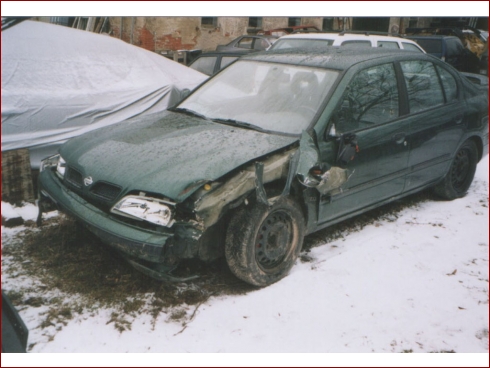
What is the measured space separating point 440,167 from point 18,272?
383cm

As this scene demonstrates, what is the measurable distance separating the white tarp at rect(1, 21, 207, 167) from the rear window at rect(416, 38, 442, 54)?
6530 millimetres

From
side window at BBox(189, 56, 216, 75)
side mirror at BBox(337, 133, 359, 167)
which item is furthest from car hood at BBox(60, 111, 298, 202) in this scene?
side window at BBox(189, 56, 216, 75)

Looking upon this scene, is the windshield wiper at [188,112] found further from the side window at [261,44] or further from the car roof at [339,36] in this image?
the side window at [261,44]

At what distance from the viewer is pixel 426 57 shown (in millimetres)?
4281

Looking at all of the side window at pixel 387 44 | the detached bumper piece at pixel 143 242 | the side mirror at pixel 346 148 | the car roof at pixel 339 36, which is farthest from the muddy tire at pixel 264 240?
the side window at pixel 387 44

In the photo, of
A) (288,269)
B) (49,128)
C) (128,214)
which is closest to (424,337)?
(288,269)

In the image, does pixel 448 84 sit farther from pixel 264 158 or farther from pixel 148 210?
pixel 148 210

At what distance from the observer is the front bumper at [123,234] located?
2645 millimetres

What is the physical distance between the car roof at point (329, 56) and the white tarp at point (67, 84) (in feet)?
5.36

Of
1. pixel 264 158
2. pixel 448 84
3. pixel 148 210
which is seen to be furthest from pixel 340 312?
pixel 448 84

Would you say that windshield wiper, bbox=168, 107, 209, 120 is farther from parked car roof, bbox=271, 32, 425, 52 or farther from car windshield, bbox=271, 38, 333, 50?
parked car roof, bbox=271, 32, 425, 52

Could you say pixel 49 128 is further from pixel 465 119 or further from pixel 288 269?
pixel 465 119

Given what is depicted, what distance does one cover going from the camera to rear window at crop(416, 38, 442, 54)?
9.84 metres

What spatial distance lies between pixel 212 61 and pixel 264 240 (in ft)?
18.5
